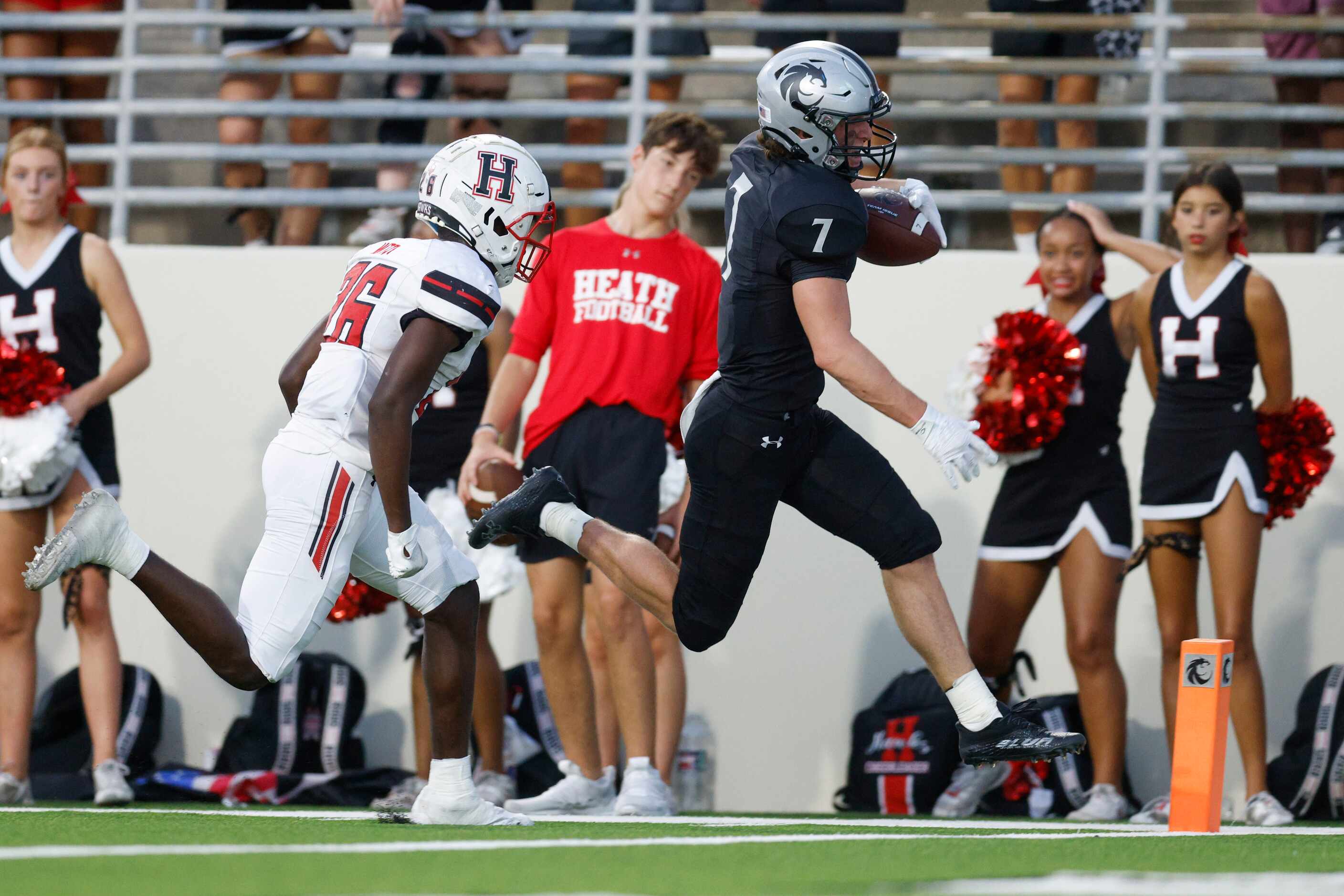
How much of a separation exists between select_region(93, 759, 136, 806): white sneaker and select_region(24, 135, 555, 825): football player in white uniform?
1.81 m

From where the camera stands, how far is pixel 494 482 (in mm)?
5340

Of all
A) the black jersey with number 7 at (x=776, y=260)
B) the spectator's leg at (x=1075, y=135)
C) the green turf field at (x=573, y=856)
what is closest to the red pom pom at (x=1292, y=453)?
the green turf field at (x=573, y=856)

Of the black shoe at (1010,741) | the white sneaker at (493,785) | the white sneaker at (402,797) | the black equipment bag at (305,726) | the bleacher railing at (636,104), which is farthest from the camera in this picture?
the bleacher railing at (636,104)

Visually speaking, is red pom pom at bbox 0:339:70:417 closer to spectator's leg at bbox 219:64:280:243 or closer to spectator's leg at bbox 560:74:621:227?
spectator's leg at bbox 219:64:280:243

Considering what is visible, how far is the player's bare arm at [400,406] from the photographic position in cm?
396

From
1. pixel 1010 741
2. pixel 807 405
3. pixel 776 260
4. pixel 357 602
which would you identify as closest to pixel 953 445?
pixel 807 405

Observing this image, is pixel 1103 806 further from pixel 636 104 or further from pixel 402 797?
pixel 636 104

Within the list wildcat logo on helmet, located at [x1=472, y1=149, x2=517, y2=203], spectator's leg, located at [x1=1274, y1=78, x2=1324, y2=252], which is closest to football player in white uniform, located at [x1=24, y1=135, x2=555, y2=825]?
wildcat logo on helmet, located at [x1=472, y1=149, x2=517, y2=203]

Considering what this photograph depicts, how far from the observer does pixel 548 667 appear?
555 centimetres

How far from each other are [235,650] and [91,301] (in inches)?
98.8

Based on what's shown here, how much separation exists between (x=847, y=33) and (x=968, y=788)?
131 inches

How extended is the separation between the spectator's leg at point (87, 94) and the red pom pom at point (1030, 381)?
4.36 meters

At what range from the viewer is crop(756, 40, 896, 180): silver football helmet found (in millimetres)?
4176

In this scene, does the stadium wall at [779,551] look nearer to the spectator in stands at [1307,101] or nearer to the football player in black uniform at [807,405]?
the spectator in stands at [1307,101]
